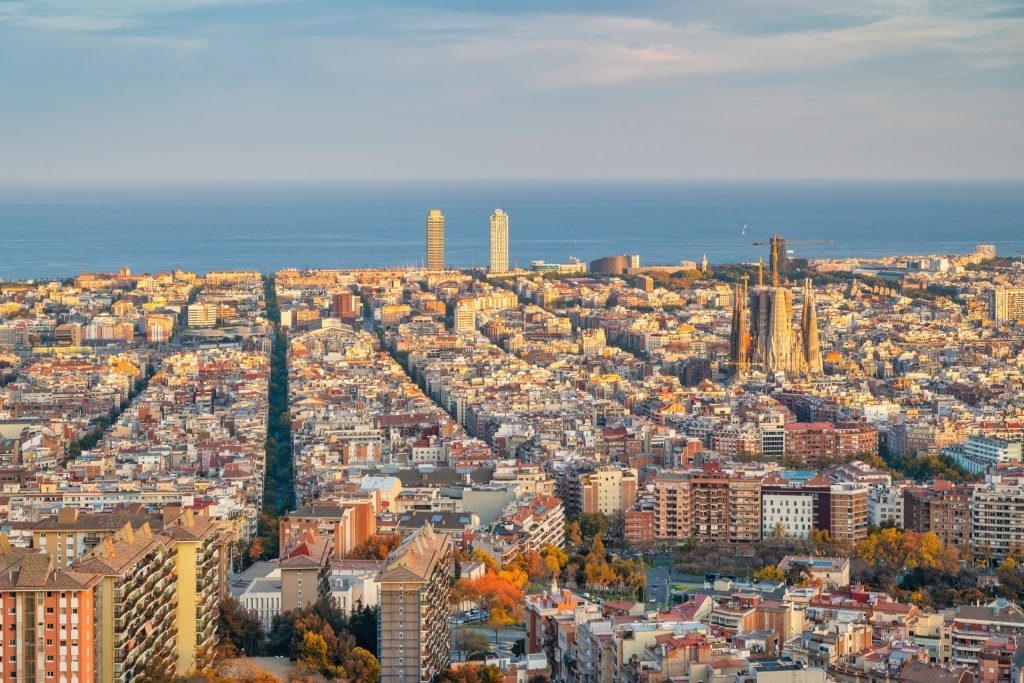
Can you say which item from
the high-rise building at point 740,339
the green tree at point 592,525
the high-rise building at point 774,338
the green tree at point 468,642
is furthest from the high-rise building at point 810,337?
the green tree at point 468,642

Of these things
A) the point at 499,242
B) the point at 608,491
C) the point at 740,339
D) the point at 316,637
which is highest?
the point at 499,242

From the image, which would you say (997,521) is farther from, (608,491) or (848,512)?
(608,491)

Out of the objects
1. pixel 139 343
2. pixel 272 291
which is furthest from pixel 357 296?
pixel 139 343

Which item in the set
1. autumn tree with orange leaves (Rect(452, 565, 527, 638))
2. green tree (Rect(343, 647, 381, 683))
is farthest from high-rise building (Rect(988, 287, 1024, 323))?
green tree (Rect(343, 647, 381, 683))

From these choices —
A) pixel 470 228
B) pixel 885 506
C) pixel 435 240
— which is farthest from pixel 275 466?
pixel 470 228

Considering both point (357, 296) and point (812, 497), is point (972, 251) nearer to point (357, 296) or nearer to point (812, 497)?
point (357, 296)

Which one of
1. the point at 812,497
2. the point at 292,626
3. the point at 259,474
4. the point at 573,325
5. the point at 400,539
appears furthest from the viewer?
the point at 573,325

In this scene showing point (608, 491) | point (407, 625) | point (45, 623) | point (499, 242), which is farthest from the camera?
point (499, 242)
